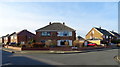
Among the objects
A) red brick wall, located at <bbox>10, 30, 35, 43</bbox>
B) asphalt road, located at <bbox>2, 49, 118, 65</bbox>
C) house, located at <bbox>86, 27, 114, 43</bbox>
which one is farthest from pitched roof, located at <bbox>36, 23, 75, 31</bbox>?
asphalt road, located at <bbox>2, 49, 118, 65</bbox>

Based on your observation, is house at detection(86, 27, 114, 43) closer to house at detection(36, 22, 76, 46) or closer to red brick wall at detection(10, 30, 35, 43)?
house at detection(36, 22, 76, 46)

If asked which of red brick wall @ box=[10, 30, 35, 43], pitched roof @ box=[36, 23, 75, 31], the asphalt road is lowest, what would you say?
the asphalt road

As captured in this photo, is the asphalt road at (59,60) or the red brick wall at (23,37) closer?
the asphalt road at (59,60)

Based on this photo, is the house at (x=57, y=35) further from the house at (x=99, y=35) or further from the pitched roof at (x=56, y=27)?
the house at (x=99, y=35)

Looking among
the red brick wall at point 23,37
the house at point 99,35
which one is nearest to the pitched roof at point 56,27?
the red brick wall at point 23,37

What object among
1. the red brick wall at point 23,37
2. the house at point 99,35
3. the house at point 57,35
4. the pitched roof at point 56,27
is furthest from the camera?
the red brick wall at point 23,37

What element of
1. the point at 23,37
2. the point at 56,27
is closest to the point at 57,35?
the point at 56,27

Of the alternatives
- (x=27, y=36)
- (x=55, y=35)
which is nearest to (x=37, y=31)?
(x=55, y=35)

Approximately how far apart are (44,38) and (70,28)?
27.5ft

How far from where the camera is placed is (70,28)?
123 feet

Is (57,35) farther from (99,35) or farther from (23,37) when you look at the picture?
(99,35)

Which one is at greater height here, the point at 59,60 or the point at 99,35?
the point at 99,35

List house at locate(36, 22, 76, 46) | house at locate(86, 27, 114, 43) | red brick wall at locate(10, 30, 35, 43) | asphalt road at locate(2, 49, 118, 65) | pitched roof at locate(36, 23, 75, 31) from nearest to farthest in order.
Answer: asphalt road at locate(2, 49, 118, 65), house at locate(36, 22, 76, 46), pitched roof at locate(36, 23, 75, 31), house at locate(86, 27, 114, 43), red brick wall at locate(10, 30, 35, 43)

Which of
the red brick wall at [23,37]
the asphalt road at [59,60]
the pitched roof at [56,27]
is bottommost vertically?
the asphalt road at [59,60]
